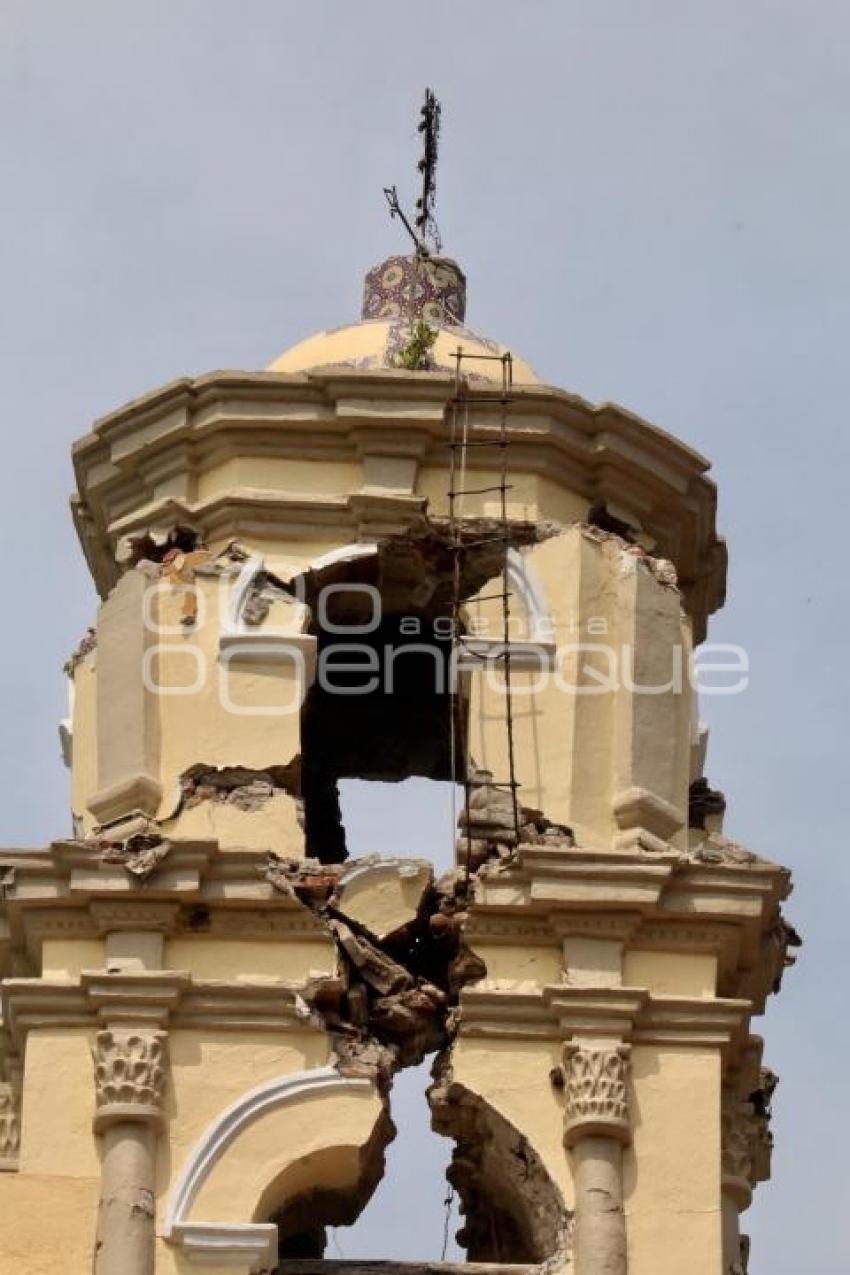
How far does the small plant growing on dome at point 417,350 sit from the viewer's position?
2939cm

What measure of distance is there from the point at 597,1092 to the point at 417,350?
15.2 ft

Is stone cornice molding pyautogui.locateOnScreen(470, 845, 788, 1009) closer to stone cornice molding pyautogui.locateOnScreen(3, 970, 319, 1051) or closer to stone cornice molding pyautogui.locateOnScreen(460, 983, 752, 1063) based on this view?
stone cornice molding pyautogui.locateOnScreen(460, 983, 752, 1063)

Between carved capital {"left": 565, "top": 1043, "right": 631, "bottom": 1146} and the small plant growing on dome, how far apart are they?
423cm

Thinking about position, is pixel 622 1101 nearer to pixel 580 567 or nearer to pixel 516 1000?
pixel 516 1000

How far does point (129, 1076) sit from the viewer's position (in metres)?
26.6

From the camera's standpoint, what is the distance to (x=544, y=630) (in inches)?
1112

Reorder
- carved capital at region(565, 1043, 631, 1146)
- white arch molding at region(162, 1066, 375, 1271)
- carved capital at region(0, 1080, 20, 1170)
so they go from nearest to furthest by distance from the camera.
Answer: white arch molding at region(162, 1066, 375, 1271), carved capital at region(565, 1043, 631, 1146), carved capital at region(0, 1080, 20, 1170)

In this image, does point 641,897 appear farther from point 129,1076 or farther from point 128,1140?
point 128,1140

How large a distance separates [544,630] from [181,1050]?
2959mm

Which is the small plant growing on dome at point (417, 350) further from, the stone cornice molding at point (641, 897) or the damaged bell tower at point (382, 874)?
the stone cornice molding at point (641, 897)

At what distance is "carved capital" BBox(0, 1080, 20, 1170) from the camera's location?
2739 centimetres

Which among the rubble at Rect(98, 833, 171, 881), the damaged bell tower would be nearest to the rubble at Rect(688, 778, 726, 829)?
the damaged bell tower

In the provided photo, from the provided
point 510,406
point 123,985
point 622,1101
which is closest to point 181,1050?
point 123,985

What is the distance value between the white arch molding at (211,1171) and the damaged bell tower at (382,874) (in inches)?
0.6
